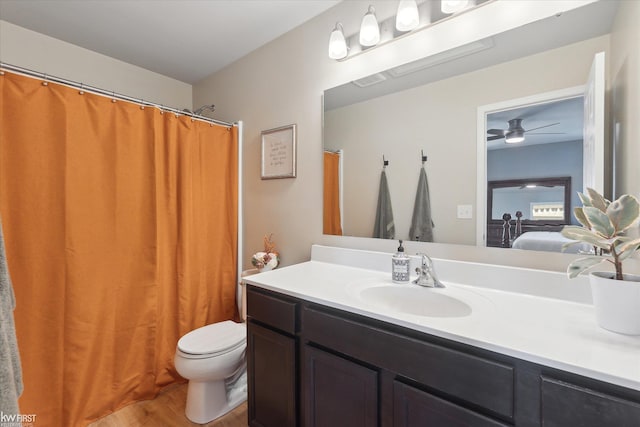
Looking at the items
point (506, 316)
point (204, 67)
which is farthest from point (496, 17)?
point (204, 67)

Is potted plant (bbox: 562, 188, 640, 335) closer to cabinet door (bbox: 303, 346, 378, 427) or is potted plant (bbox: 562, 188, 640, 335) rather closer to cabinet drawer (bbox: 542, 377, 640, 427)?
cabinet drawer (bbox: 542, 377, 640, 427)

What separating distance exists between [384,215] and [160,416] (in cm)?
176

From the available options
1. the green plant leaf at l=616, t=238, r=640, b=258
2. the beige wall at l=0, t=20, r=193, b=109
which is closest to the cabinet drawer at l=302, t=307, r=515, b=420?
the green plant leaf at l=616, t=238, r=640, b=258

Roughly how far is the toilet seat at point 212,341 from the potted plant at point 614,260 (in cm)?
159

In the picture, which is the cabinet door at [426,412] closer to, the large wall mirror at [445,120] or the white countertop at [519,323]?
the white countertop at [519,323]

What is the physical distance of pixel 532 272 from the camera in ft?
3.60

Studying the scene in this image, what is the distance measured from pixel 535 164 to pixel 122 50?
282 cm

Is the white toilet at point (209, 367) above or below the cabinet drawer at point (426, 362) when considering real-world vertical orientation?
below

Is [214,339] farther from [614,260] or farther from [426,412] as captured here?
[614,260]

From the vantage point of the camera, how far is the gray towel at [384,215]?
4.99 feet

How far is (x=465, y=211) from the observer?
129 cm

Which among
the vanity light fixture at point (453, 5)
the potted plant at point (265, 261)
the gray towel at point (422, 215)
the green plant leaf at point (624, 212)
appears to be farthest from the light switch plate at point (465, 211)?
the potted plant at point (265, 261)

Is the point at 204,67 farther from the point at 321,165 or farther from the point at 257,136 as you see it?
the point at 321,165

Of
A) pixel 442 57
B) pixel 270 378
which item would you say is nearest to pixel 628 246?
pixel 442 57
